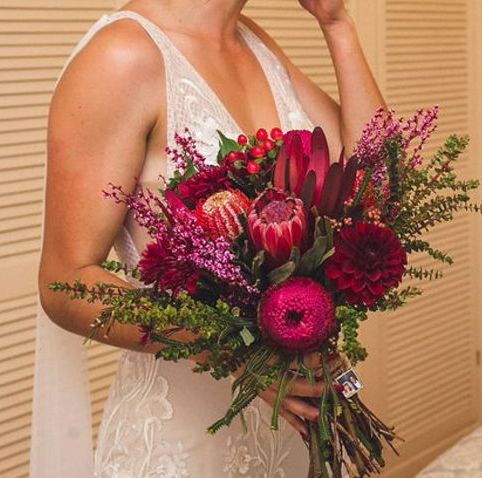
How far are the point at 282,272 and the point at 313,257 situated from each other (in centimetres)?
4

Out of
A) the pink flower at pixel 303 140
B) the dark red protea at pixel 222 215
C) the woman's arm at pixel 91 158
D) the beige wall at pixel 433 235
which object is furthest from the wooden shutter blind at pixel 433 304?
the dark red protea at pixel 222 215

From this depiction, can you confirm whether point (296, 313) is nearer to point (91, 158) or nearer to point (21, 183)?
point (91, 158)

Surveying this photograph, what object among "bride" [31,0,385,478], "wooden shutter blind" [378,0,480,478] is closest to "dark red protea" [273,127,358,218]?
"bride" [31,0,385,478]

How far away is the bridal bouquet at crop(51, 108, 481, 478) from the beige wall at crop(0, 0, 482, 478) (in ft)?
4.07

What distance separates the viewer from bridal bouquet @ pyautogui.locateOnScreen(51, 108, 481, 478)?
3.50ft

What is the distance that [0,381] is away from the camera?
2322 millimetres

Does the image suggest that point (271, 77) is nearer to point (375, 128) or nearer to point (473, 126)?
point (375, 128)

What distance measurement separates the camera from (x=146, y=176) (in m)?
1.38

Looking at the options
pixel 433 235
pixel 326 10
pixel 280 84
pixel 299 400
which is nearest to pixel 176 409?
pixel 299 400

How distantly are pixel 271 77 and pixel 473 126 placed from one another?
249 cm

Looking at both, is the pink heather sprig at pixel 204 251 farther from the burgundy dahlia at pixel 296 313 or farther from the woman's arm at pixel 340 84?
the woman's arm at pixel 340 84

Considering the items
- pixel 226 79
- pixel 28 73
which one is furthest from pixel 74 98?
pixel 28 73

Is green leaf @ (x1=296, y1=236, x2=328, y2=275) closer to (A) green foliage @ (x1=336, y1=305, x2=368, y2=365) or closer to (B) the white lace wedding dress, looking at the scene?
(A) green foliage @ (x1=336, y1=305, x2=368, y2=365)

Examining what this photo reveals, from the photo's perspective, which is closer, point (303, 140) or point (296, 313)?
point (296, 313)
